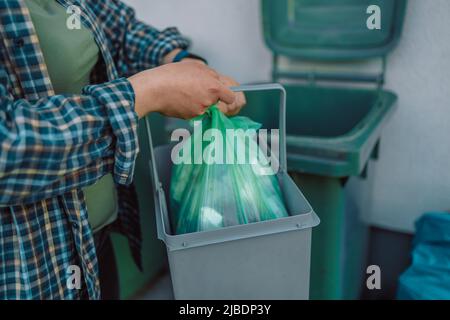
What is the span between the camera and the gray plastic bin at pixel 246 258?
695 mm

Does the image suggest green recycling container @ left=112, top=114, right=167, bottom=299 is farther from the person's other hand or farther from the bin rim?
the bin rim

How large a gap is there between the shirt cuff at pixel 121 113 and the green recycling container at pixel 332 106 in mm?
475

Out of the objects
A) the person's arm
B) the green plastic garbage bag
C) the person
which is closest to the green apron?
the person

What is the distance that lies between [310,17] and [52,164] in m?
1.15

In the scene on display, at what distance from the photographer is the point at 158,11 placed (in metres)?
1.89

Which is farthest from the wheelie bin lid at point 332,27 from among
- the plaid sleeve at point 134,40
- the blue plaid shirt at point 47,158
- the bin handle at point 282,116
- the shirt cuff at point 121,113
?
the shirt cuff at point 121,113

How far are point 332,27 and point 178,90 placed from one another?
3.00 feet

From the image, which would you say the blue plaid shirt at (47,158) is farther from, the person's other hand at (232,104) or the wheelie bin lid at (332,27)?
the wheelie bin lid at (332,27)

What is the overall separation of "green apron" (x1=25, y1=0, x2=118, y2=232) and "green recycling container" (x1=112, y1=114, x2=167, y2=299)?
0.53m

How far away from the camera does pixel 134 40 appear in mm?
1082

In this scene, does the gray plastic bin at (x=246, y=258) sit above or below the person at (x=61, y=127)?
below
